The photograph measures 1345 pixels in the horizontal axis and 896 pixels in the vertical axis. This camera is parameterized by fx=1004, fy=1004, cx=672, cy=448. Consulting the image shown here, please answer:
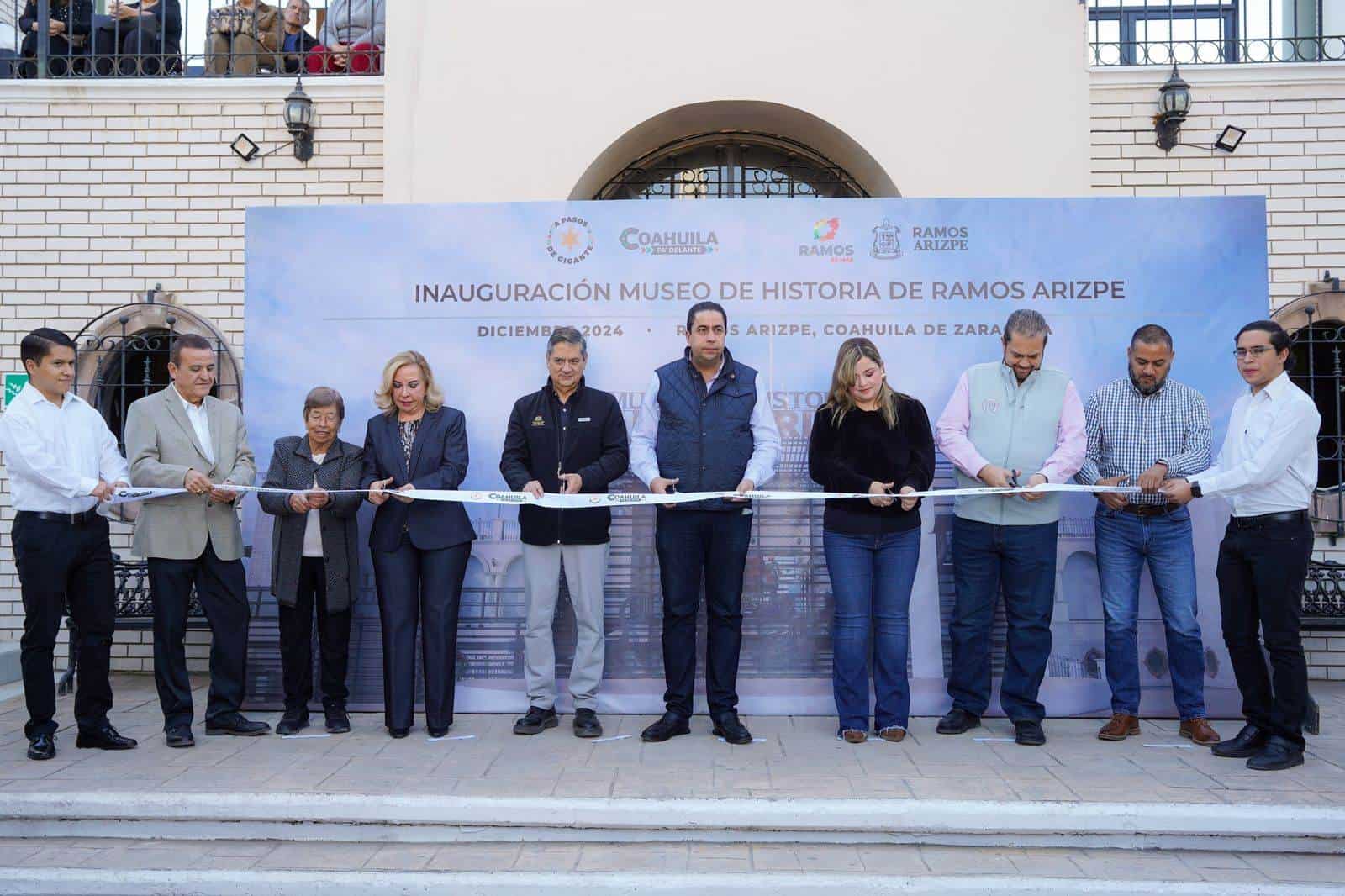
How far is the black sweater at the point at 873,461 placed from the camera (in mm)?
4898

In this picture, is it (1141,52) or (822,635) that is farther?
(1141,52)

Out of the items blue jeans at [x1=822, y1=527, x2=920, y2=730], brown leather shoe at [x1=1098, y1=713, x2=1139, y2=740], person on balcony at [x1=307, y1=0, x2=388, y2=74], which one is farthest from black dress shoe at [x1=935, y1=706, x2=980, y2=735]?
person on balcony at [x1=307, y1=0, x2=388, y2=74]

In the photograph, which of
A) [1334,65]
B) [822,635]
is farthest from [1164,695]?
[1334,65]

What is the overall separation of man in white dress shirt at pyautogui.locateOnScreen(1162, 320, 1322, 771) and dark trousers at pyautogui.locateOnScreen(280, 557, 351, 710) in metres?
4.16

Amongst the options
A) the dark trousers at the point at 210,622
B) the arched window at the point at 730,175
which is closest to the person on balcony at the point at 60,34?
the arched window at the point at 730,175

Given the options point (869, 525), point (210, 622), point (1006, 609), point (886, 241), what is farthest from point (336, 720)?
point (886, 241)

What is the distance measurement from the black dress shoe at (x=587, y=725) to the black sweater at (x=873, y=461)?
60.5 inches

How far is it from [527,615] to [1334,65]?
660 centimetres

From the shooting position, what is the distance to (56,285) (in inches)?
285

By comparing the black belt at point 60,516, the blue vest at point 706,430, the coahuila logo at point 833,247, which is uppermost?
the coahuila logo at point 833,247

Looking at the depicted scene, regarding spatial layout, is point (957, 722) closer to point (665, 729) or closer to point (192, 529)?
point (665, 729)

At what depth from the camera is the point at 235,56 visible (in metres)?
7.39

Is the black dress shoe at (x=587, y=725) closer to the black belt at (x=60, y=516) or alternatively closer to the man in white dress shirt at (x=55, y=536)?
the man in white dress shirt at (x=55, y=536)

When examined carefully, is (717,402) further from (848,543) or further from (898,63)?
(898,63)
